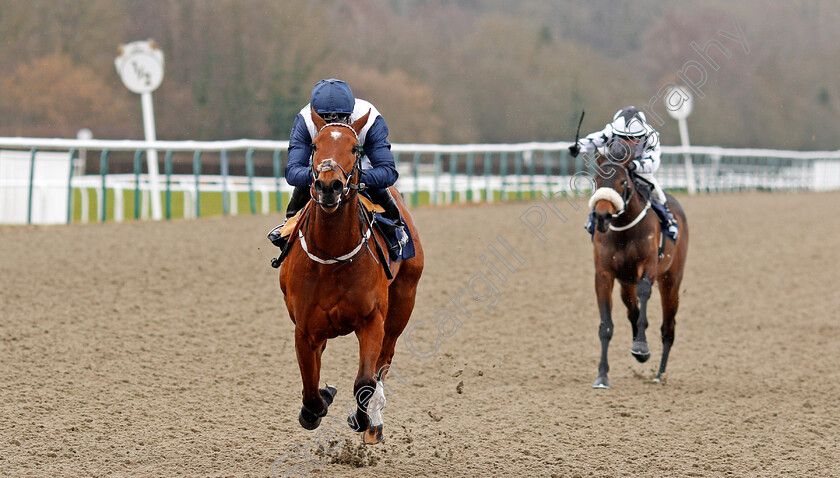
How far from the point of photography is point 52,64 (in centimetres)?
2731

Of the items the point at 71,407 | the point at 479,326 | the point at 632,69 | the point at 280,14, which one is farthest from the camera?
the point at 632,69

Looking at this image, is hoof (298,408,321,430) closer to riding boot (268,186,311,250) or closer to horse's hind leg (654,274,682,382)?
riding boot (268,186,311,250)

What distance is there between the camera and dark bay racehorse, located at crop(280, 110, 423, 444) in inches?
167

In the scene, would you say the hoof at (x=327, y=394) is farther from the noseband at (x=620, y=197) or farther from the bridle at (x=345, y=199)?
the noseband at (x=620, y=197)

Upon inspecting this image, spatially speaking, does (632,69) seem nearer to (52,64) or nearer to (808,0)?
(808,0)

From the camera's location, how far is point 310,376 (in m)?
4.59

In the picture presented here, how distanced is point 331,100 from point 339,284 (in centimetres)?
83

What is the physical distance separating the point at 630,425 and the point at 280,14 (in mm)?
28706

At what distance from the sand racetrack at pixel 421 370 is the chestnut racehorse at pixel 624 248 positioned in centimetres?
41

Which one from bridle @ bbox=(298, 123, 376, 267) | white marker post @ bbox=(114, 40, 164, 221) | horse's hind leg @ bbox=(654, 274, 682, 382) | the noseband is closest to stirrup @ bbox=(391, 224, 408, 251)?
bridle @ bbox=(298, 123, 376, 267)

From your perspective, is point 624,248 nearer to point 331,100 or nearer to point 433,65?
point 331,100

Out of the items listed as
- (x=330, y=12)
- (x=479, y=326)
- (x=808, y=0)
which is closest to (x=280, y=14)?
(x=330, y=12)

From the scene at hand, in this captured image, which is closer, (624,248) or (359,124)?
(359,124)

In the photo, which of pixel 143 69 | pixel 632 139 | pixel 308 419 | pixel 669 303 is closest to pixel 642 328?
pixel 669 303
